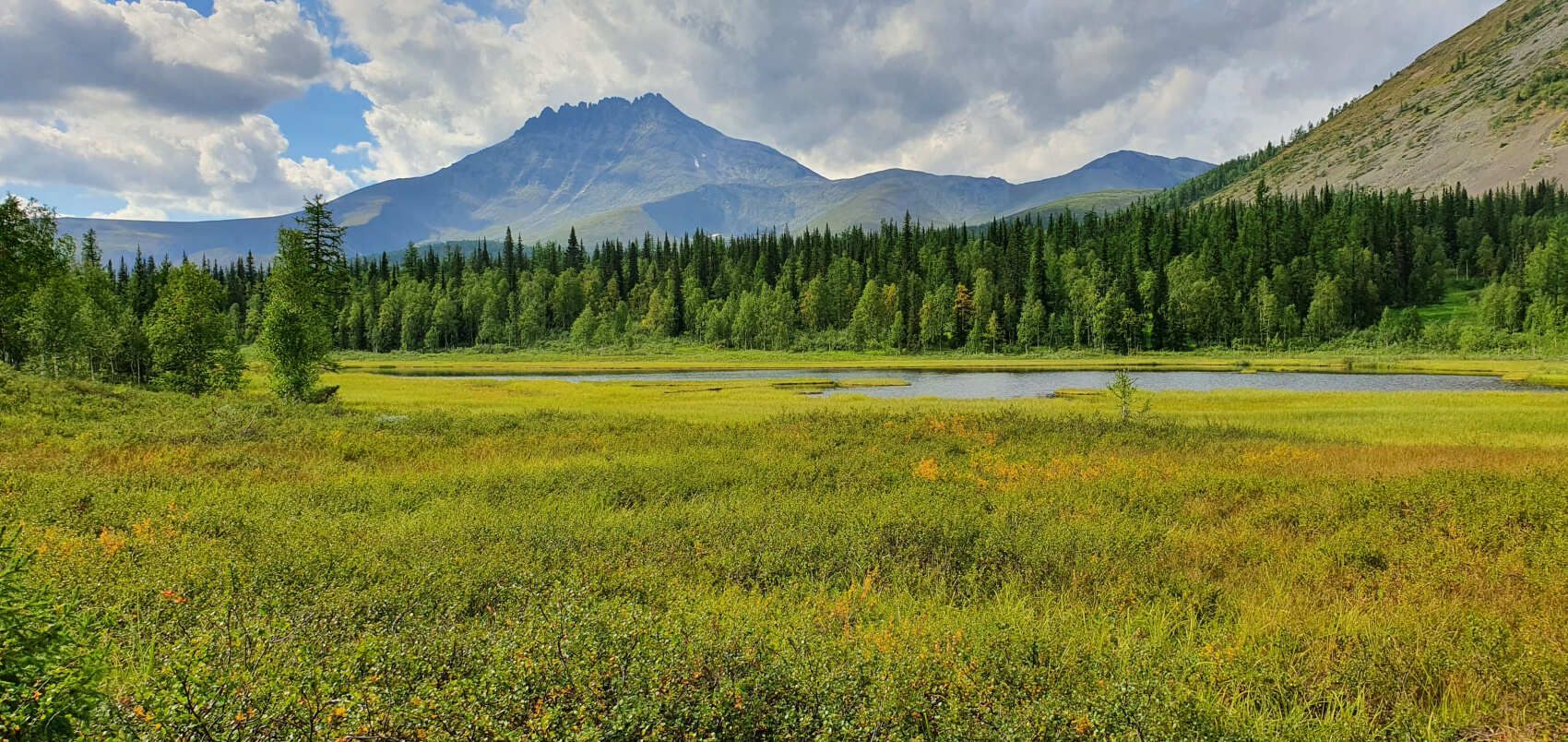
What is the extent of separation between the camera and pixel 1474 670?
663cm

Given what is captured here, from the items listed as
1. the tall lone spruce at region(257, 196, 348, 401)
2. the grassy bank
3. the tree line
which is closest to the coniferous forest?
the grassy bank

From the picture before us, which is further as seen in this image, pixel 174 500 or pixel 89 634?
pixel 174 500

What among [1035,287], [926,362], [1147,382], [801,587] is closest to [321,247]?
[801,587]

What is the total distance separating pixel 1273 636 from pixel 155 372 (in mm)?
61502

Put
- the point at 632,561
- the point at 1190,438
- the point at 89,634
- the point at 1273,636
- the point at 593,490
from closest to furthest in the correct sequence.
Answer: the point at 89,634
the point at 1273,636
the point at 632,561
the point at 593,490
the point at 1190,438

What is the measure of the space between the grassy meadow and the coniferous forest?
80.5m

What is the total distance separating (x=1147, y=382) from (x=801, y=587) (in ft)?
205

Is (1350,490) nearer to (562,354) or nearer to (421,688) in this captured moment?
(421,688)

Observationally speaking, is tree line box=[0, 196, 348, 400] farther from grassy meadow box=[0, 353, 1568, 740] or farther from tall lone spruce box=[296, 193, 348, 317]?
grassy meadow box=[0, 353, 1568, 740]

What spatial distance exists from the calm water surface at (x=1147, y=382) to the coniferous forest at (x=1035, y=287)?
43200mm

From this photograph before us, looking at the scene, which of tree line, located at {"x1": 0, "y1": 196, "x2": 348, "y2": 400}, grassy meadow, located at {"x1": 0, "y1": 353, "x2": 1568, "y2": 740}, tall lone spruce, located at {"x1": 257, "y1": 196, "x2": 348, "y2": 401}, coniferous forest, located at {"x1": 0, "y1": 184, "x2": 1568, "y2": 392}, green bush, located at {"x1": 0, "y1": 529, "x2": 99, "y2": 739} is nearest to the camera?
green bush, located at {"x1": 0, "y1": 529, "x2": 99, "y2": 739}

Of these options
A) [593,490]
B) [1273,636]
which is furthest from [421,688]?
[593,490]

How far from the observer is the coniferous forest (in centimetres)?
11256

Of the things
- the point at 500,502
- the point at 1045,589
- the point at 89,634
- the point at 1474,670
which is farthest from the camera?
the point at 500,502
